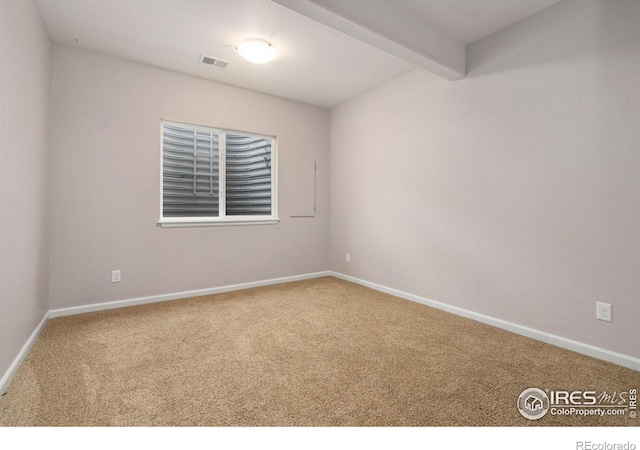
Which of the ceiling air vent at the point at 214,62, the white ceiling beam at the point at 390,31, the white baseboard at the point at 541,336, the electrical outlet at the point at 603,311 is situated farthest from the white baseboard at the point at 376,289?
the ceiling air vent at the point at 214,62

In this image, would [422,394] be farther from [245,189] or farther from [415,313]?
[245,189]

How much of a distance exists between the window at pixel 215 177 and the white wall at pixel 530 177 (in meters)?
1.67

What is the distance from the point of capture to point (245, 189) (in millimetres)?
4105

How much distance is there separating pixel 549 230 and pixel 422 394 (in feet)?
5.37

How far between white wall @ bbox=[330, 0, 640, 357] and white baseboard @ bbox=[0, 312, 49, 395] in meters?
3.26

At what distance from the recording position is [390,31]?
7.43ft

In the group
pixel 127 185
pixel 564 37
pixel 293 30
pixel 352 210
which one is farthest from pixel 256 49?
pixel 564 37

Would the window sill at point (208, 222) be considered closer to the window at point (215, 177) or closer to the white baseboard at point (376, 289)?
the window at point (215, 177)

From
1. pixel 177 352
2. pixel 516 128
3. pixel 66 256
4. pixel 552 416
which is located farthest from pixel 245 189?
pixel 552 416

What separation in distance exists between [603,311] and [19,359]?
12.5 ft

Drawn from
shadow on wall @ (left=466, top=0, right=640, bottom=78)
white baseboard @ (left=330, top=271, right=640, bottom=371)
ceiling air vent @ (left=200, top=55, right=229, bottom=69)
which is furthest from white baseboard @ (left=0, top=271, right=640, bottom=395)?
ceiling air vent @ (left=200, top=55, right=229, bottom=69)

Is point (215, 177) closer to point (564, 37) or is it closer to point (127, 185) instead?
point (127, 185)

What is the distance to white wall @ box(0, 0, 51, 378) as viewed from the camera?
5.47 ft

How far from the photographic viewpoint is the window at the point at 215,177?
354 cm
